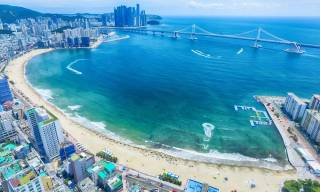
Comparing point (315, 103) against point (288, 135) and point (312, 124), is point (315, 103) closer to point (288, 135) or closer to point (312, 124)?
point (312, 124)

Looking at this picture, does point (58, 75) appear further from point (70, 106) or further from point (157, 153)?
point (157, 153)

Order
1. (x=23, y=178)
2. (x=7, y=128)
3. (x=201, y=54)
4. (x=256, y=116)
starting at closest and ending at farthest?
(x=23, y=178)
(x=7, y=128)
(x=256, y=116)
(x=201, y=54)

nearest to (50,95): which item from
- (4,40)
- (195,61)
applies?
(195,61)

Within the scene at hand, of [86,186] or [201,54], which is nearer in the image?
[86,186]

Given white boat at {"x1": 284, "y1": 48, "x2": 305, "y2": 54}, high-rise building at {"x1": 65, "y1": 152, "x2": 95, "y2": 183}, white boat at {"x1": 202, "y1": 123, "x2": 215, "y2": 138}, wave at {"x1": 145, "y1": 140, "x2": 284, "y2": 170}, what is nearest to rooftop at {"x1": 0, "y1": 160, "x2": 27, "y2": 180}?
high-rise building at {"x1": 65, "y1": 152, "x2": 95, "y2": 183}

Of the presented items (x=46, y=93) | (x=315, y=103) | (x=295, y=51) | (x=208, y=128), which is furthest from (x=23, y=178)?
(x=295, y=51)

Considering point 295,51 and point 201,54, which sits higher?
point 295,51
